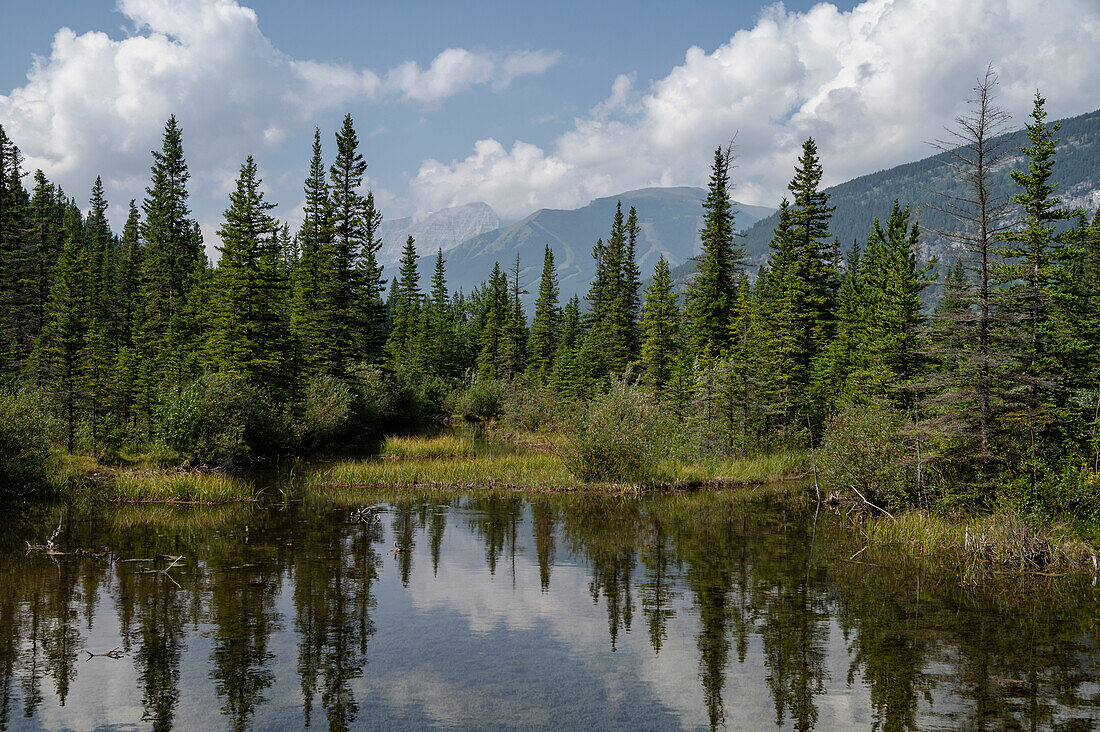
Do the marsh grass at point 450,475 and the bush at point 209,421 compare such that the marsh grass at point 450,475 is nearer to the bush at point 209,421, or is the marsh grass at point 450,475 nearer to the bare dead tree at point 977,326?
the bush at point 209,421

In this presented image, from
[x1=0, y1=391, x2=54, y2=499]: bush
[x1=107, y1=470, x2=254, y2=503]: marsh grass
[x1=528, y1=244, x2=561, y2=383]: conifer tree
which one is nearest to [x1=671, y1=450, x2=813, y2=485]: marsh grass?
[x1=107, y1=470, x2=254, y2=503]: marsh grass

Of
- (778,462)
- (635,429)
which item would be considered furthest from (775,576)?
(778,462)

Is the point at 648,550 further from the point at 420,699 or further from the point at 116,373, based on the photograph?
the point at 116,373

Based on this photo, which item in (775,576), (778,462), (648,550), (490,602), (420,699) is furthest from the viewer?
(778,462)

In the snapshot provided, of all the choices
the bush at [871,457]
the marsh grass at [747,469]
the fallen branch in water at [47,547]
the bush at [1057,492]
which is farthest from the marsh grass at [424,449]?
the bush at [1057,492]

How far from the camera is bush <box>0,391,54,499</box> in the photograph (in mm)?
22562

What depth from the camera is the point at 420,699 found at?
Answer: 9.69 m

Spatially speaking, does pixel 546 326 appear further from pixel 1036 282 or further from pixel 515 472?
pixel 1036 282

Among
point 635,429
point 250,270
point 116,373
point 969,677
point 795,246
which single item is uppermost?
point 795,246

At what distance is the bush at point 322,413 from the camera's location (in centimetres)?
4003

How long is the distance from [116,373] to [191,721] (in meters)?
35.5

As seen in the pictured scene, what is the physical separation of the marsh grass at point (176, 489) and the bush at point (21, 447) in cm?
232

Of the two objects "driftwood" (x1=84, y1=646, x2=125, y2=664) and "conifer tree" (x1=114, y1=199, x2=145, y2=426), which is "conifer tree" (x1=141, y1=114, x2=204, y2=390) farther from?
"driftwood" (x1=84, y1=646, x2=125, y2=664)

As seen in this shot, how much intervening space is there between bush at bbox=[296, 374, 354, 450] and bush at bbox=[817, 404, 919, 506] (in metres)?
27.7
